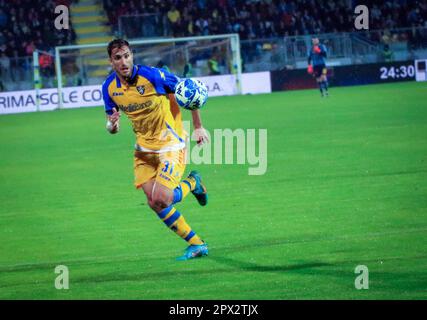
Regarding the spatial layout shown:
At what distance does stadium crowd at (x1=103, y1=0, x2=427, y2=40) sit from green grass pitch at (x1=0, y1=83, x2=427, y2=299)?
20.0m

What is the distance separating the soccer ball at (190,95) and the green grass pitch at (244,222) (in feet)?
5.18

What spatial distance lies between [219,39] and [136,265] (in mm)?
30964

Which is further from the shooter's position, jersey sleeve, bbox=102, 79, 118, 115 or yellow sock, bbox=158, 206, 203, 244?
jersey sleeve, bbox=102, 79, 118, 115

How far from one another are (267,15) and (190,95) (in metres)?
33.9

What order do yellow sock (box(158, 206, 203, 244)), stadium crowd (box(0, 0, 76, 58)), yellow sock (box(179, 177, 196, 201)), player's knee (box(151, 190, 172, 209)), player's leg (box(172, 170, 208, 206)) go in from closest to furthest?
player's knee (box(151, 190, 172, 209)), yellow sock (box(158, 206, 203, 244)), player's leg (box(172, 170, 208, 206)), yellow sock (box(179, 177, 196, 201)), stadium crowd (box(0, 0, 76, 58))

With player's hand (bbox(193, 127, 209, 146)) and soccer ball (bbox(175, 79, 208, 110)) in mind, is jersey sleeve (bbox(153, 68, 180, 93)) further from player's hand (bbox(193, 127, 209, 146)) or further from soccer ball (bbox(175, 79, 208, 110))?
player's hand (bbox(193, 127, 209, 146))

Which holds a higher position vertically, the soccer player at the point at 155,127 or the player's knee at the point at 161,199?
the soccer player at the point at 155,127

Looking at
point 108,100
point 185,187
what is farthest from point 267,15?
point 185,187

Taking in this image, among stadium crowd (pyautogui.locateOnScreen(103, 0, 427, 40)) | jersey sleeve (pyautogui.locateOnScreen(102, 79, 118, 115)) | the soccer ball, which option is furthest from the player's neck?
stadium crowd (pyautogui.locateOnScreen(103, 0, 427, 40))

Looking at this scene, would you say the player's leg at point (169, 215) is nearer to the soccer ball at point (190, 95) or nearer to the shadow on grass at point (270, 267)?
the shadow on grass at point (270, 267)

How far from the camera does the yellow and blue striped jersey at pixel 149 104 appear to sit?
911 centimetres

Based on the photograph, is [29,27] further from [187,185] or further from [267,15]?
[187,185]

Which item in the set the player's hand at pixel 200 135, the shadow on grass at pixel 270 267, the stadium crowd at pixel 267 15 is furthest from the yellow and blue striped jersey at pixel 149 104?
the stadium crowd at pixel 267 15

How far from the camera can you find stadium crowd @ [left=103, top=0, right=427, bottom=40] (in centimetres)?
A: 4125
